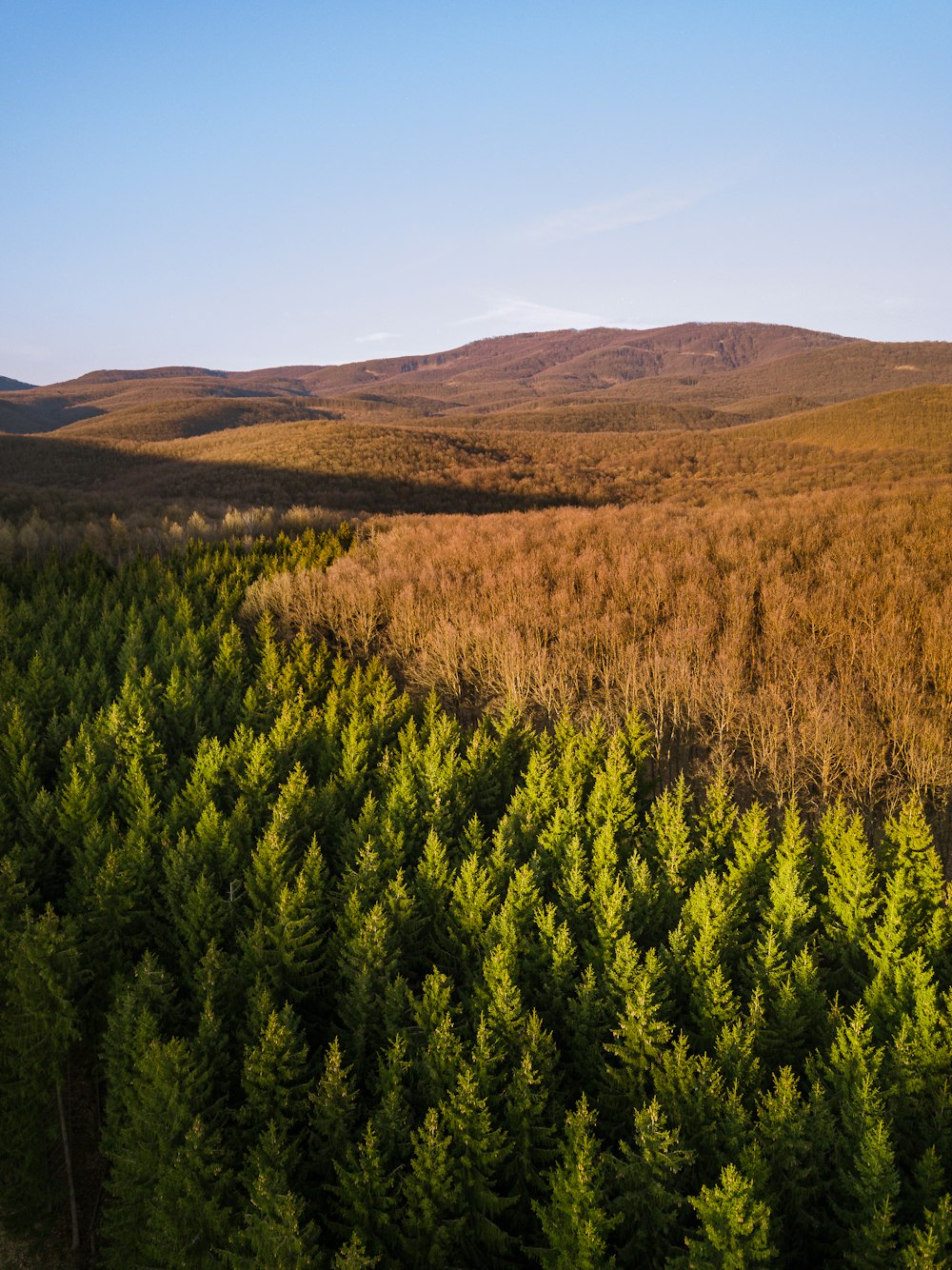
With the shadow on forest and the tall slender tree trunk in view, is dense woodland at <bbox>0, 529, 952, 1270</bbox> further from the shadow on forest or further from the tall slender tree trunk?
the shadow on forest

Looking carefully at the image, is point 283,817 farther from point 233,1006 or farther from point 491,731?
point 491,731

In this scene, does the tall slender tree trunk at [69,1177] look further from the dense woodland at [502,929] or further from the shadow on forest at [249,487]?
the shadow on forest at [249,487]

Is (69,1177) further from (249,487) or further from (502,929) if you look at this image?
(249,487)

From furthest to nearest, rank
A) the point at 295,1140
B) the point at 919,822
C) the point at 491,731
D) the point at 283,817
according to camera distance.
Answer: the point at 491,731, the point at 283,817, the point at 919,822, the point at 295,1140

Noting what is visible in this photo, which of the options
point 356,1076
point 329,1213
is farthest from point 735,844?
point 329,1213

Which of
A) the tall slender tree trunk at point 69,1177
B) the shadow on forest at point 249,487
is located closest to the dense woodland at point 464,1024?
the tall slender tree trunk at point 69,1177

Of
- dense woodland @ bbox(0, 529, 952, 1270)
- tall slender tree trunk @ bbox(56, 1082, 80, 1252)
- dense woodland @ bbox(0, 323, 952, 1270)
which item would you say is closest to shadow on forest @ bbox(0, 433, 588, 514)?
dense woodland @ bbox(0, 323, 952, 1270)

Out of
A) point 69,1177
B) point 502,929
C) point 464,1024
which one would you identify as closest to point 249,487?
point 69,1177

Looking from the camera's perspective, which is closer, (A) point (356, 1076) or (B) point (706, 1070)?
(B) point (706, 1070)
